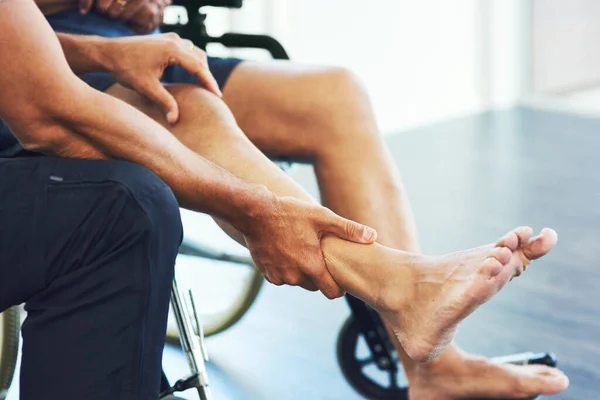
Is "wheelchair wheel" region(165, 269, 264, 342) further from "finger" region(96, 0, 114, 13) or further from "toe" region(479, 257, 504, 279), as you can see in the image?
"toe" region(479, 257, 504, 279)

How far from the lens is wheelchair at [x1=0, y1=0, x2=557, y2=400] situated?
4.25 feet

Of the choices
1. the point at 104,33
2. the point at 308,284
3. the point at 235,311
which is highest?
the point at 104,33

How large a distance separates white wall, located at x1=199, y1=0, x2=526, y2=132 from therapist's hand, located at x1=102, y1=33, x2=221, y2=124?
5.53 ft

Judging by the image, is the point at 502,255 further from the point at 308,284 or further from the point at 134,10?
the point at 134,10

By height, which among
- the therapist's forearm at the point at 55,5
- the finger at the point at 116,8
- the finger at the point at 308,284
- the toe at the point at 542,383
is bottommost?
the toe at the point at 542,383

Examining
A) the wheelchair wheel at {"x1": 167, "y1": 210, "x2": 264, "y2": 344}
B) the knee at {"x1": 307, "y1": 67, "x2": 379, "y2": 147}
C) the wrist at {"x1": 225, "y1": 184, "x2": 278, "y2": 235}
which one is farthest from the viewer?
the wheelchair wheel at {"x1": 167, "y1": 210, "x2": 264, "y2": 344}

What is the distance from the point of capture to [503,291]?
2.02 meters

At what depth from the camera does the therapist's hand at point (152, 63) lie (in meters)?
1.26

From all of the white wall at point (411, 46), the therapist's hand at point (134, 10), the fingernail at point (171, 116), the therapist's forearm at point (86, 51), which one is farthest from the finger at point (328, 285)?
the white wall at point (411, 46)

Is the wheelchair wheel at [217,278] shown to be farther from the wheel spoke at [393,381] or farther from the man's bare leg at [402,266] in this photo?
the man's bare leg at [402,266]

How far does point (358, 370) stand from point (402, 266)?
0.57 metres

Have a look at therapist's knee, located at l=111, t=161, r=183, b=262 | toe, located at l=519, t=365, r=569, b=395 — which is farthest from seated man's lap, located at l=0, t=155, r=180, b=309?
toe, located at l=519, t=365, r=569, b=395

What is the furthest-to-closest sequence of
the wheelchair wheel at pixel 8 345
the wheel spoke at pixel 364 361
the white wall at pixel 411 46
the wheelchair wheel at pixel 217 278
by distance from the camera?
the white wall at pixel 411 46 → the wheelchair wheel at pixel 217 278 → the wheel spoke at pixel 364 361 → the wheelchair wheel at pixel 8 345

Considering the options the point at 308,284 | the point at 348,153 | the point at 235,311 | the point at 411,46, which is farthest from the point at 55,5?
the point at 411,46
